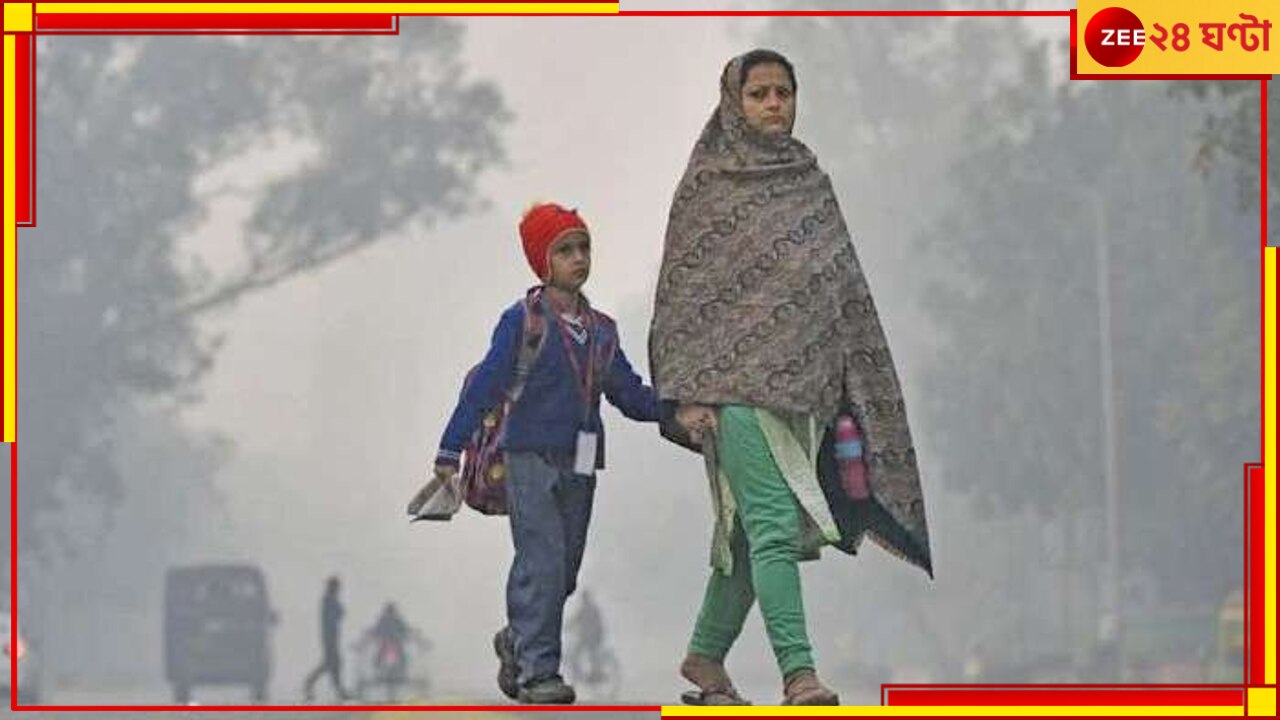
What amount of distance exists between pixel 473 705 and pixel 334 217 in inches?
2364

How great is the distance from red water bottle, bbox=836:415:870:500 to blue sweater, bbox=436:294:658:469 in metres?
0.50

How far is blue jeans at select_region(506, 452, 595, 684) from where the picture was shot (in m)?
10.6

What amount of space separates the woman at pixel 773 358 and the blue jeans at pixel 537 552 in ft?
1.13

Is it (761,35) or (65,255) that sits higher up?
(761,35)

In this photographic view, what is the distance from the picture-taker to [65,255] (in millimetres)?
73375

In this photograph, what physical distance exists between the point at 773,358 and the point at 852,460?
314 mm

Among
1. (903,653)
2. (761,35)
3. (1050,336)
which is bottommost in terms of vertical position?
(903,653)

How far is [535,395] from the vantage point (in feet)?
34.7

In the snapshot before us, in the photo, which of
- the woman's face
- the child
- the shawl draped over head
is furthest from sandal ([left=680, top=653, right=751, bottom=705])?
the woman's face

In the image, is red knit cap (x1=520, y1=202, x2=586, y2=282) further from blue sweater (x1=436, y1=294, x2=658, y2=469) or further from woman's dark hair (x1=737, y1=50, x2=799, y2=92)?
woman's dark hair (x1=737, y1=50, x2=799, y2=92)

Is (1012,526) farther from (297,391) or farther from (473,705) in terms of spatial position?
(473,705)

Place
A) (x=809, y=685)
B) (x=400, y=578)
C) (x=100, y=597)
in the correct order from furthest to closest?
(x=400, y=578), (x=100, y=597), (x=809, y=685)

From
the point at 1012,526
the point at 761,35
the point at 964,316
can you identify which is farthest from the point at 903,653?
the point at 964,316

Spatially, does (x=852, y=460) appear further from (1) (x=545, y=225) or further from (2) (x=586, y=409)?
(1) (x=545, y=225)
